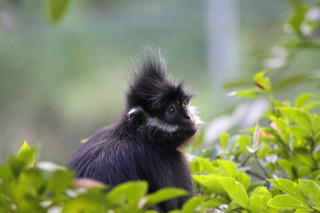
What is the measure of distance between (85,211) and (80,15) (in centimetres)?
1245

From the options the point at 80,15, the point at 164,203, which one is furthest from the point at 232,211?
the point at 80,15

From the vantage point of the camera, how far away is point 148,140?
269 centimetres

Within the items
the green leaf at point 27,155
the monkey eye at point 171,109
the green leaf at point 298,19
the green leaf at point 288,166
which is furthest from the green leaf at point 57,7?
the green leaf at point 298,19

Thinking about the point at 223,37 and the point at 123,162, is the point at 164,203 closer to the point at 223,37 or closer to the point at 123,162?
the point at 123,162

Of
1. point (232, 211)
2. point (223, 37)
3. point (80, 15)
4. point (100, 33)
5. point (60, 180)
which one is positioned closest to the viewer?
point (60, 180)

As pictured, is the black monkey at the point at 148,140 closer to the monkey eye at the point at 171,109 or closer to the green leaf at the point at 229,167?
the monkey eye at the point at 171,109

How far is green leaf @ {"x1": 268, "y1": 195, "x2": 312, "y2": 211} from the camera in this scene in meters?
1.54

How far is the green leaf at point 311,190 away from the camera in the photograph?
1561 mm

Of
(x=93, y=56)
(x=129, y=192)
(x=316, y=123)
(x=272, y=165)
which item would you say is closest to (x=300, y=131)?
(x=316, y=123)

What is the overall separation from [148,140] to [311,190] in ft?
4.11

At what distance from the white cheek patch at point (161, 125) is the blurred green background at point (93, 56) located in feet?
21.2

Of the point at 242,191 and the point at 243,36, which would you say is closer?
the point at 242,191

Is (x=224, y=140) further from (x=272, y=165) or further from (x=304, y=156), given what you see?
(x=304, y=156)

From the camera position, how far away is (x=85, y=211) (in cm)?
101
